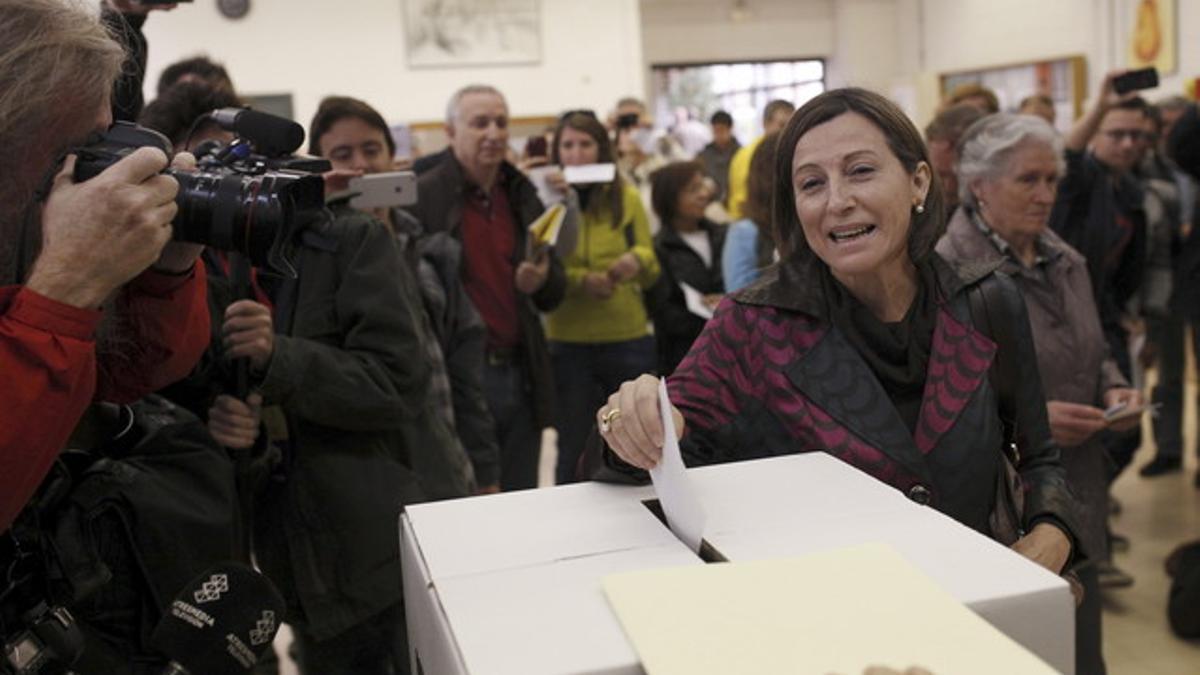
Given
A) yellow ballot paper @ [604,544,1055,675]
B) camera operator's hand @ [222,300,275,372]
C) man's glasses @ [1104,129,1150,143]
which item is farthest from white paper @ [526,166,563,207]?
yellow ballot paper @ [604,544,1055,675]

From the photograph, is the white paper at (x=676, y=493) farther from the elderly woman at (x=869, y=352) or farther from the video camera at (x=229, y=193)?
the video camera at (x=229, y=193)

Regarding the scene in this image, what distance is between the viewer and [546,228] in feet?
11.2

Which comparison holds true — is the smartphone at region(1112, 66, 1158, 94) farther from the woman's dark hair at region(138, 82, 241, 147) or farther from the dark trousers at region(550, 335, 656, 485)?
the woman's dark hair at region(138, 82, 241, 147)

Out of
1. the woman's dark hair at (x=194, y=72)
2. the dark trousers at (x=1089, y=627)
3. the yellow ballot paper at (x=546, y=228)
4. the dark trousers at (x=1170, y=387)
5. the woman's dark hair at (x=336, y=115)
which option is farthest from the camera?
the dark trousers at (x=1170, y=387)

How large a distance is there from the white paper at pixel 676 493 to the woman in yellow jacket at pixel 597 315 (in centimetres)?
280

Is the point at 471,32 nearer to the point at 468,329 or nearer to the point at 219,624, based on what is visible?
the point at 468,329

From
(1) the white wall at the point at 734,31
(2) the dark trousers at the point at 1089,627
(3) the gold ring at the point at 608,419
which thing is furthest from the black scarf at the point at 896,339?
(1) the white wall at the point at 734,31

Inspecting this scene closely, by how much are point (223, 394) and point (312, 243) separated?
32 centimetres

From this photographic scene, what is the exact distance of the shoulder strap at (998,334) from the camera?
1510 mm

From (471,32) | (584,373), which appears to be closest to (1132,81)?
(584,373)

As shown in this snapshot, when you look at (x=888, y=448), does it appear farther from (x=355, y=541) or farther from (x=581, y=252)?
(x=581, y=252)

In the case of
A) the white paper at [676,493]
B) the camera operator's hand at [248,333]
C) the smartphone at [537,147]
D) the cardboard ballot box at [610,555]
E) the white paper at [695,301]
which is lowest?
the white paper at [695,301]

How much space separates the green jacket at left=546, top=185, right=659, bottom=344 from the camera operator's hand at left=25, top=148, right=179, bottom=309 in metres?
2.74

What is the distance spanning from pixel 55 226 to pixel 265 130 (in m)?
0.61
